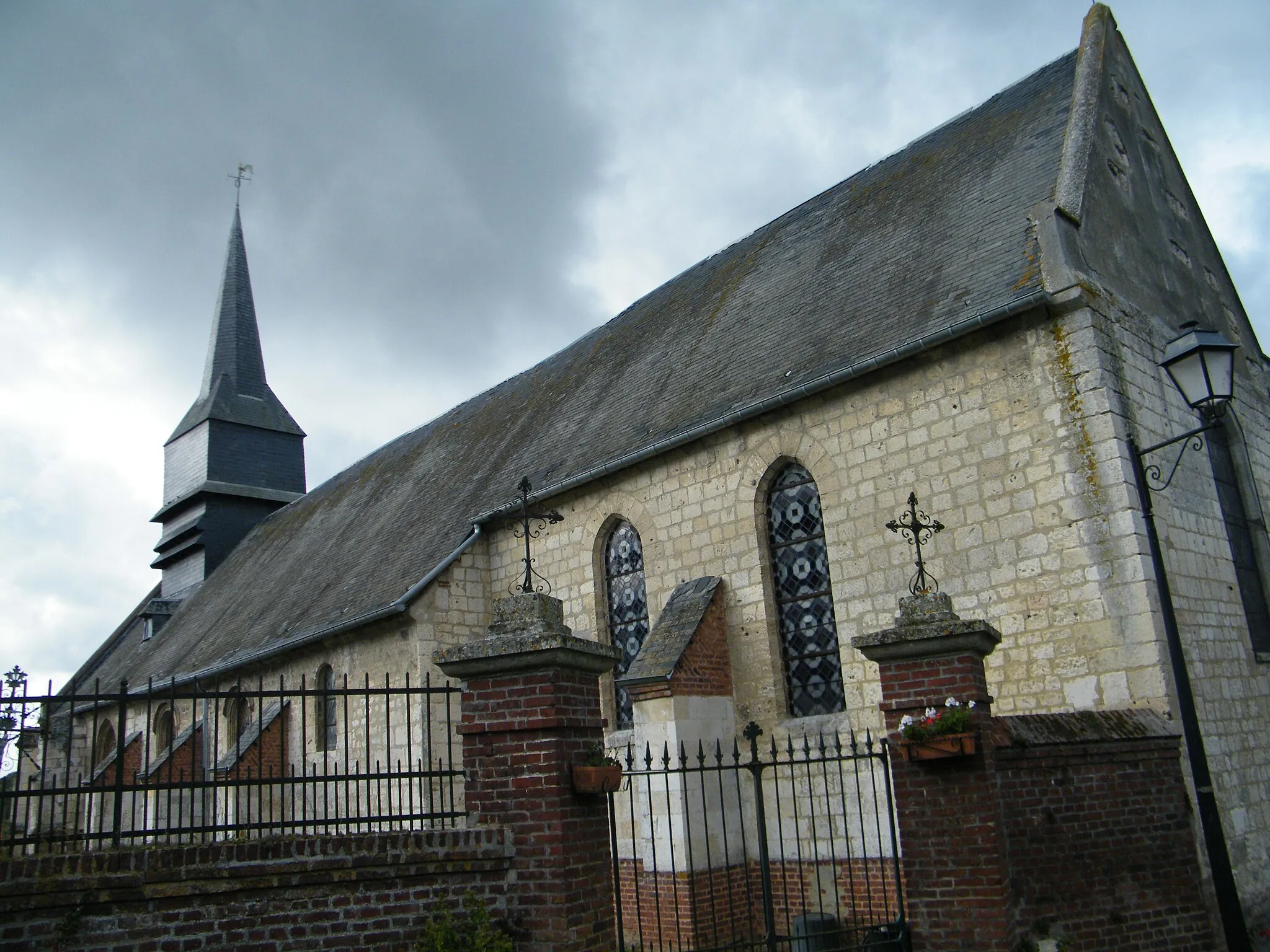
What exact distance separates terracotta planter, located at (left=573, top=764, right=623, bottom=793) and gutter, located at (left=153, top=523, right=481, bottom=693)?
8286 mm

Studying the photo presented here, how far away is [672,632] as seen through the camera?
11.2m

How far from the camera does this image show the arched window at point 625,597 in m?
13.0

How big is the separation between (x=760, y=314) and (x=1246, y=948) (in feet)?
29.9

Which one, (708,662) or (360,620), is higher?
(360,620)

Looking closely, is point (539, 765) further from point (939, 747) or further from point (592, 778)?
point (939, 747)

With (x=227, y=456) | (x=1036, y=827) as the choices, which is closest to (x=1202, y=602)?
(x=1036, y=827)

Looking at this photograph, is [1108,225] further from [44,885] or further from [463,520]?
[44,885]

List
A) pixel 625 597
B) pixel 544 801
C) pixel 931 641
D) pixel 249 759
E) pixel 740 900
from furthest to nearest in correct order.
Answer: pixel 249 759
pixel 625 597
pixel 740 900
pixel 931 641
pixel 544 801

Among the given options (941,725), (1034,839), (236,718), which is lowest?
(1034,839)

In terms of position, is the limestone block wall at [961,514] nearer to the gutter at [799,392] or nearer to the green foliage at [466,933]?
the gutter at [799,392]

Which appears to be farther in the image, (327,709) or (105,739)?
(105,739)

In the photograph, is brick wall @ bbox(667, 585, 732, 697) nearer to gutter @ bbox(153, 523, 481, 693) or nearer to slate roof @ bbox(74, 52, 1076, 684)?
slate roof @ bbox(74, 52, 1076, 684)

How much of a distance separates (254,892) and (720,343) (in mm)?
10248

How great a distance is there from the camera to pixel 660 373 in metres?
14.6
